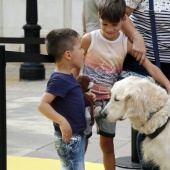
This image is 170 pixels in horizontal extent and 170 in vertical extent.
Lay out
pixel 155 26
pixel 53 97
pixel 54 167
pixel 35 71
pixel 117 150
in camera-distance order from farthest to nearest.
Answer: pixel 35 71 < pixel 117 150 < pixel 54 167 < pixel 155 26 < pixel 53 97

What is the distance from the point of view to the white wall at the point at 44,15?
15.8 meters

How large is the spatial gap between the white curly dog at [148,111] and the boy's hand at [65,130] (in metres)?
0.36

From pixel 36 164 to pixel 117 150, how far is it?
1093 millimetres

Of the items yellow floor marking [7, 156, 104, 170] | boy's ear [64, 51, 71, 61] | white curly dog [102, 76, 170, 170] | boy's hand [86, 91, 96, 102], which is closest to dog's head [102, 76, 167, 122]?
white curly dog [102, 76, 170, 170]

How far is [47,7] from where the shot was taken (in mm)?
16078

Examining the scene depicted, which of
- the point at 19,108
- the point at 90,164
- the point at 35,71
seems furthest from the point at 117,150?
the point at 35,71

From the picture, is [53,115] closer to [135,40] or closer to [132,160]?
[135,40]

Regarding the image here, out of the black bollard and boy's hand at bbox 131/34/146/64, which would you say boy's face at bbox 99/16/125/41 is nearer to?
boy's hand at bbox 131/34/146/64

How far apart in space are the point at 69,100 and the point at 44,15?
12877 millimetres

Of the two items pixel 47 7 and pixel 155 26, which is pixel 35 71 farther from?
pixel 155 26

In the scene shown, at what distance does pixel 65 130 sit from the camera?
11.4 ft

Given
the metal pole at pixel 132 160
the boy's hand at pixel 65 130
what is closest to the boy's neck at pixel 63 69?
the boy's hand at pixel 65 130

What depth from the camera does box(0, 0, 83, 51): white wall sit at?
1583 centimetres

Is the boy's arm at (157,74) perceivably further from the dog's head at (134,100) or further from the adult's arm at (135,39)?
the dog's head at (134,100)
